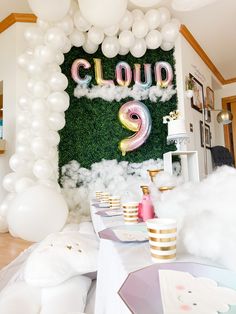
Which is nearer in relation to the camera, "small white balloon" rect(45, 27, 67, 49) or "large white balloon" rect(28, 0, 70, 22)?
"large white balloon" rect(28, 0, 70, 22)

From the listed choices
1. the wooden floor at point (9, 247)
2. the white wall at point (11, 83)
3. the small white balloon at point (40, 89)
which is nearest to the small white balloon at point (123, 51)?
the small white balloon at point (40, 89)

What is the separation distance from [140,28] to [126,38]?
0.19 meters

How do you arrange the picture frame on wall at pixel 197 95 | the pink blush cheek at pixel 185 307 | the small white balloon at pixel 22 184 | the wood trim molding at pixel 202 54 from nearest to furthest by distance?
the pink blush cheek at pixel 185 307 → the small white balloon at pixel 22 184 → the wood trim molding at pixel 202 54 → the picture frame on wall at pixel 197 95

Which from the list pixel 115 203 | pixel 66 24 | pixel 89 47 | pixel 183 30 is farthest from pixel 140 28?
pixel 115 203

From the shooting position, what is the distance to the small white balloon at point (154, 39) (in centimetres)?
317

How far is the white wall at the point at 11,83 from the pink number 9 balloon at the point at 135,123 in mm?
1289

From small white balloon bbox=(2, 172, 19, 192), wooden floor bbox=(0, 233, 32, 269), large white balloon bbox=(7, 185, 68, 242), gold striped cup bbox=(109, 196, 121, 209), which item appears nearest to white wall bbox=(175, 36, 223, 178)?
large white balloon bbox=(7, 185, 68, 242)

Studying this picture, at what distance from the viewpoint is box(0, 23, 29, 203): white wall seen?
→ 3.28m

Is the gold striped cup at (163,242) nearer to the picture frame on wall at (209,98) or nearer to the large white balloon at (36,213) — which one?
the large white balloon at (36,213)

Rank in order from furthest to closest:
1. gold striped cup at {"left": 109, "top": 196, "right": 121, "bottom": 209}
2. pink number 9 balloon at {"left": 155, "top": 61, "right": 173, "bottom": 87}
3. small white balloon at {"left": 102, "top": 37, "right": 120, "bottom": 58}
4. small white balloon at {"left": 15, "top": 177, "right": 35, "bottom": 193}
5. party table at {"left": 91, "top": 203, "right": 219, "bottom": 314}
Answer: pink number 9 balloon at {"left": 155, "top": 61, "right": 173, "bottom": 87} < small white balloon at {"left": 102, "top": 37, "right": 120, "bottom": 58} < small white balloon at {"left": 15, "top": 177, "right": 35, "bottom": 193} < gold striped cup at {"left": 109, "top": 196, "right": 121, "bottom": 209} < party table at {"left": 91, "top": 203, "right": 219, "bottom": 314}

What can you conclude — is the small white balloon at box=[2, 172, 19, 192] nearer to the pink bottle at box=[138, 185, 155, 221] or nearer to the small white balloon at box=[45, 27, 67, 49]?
the small white balloon at box=[45, 27, 67, 49]

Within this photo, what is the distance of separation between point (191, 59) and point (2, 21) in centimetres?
266

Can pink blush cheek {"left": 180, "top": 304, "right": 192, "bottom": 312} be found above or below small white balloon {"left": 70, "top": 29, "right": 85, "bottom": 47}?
below

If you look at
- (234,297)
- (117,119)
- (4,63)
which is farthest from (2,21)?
(234,297)
